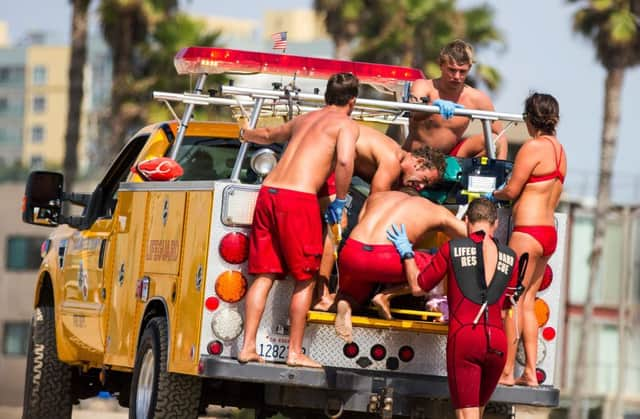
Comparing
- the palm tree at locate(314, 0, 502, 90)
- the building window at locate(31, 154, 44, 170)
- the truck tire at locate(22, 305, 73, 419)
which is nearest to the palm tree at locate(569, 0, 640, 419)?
the palm tree at locate(314, 0, 502, 90)

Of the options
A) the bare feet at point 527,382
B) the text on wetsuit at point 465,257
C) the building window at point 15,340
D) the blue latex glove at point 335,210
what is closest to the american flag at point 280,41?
the blue latex glove at point 335,210

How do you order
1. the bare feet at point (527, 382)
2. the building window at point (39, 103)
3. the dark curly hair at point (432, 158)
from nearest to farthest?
the dark curly hair at point (432, 158), the bare feet at point (527, 382), the building window at point (39, 103)

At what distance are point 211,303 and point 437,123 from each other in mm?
2368

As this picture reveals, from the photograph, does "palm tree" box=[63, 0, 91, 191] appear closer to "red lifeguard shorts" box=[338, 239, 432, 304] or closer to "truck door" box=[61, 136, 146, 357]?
"truck door" box=[61, 136, 146, 357]

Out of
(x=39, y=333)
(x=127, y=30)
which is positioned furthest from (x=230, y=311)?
(x=127, y=30)

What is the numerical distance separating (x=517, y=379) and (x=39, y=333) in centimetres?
425

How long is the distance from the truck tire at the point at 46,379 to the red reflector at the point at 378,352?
367 cm

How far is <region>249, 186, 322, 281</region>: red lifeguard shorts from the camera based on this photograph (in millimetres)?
9266

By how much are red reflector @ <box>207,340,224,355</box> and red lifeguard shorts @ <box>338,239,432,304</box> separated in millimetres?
782

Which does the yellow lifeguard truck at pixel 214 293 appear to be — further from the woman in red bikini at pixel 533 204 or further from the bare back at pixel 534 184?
the bare back at pixel 534 184

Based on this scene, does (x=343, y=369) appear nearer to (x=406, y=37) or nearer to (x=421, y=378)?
(x=421, y=378)

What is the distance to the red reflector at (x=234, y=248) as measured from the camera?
30.6 ft

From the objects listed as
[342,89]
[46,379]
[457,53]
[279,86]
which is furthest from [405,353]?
[46,379]

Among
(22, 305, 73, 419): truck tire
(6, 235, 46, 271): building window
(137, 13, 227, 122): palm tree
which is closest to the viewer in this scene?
A: (22, 305, 73, 419): truck tire
